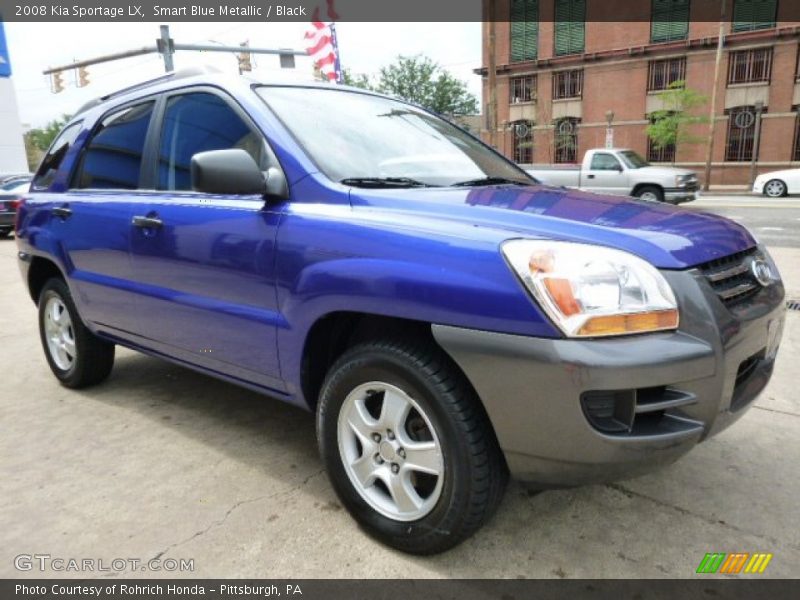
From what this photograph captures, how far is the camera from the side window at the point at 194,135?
2.72 m

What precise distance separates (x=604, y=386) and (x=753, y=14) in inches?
1393

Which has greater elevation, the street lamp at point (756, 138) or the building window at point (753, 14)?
the building window at point (753, 14)

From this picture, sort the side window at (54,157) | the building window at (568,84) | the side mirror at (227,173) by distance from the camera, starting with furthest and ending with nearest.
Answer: the building window at (568,84) → the side window at (54,157) → the side mirror at (227,173)

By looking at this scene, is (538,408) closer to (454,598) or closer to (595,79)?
(454,598)

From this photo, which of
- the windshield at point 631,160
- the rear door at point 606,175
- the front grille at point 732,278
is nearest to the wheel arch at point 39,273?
the front grille at point 732,278

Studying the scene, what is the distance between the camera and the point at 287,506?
8.38 ft

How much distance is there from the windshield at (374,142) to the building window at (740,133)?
3134cm

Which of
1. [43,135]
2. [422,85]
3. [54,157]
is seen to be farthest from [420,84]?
[43,135]

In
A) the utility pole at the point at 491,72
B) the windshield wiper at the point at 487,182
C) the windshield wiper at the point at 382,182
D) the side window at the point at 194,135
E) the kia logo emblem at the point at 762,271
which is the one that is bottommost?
the kia logo emblem at the point at 762,271

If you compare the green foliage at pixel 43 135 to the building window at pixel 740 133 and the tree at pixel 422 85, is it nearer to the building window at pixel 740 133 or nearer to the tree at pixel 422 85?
the tree at pixel 422 85

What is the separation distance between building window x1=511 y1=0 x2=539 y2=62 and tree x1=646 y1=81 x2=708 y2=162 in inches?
334

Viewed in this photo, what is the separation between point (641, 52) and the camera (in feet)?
105

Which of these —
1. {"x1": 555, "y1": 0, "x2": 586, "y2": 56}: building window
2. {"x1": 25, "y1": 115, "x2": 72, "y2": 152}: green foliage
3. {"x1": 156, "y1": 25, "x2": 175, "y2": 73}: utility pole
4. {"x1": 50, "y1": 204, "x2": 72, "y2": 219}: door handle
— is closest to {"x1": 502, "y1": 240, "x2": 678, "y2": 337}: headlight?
{"x1": 50, "y1": 204, "x2": 72, "y2": 219}: door handle

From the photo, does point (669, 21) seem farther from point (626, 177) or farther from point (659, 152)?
point (626, 177)
